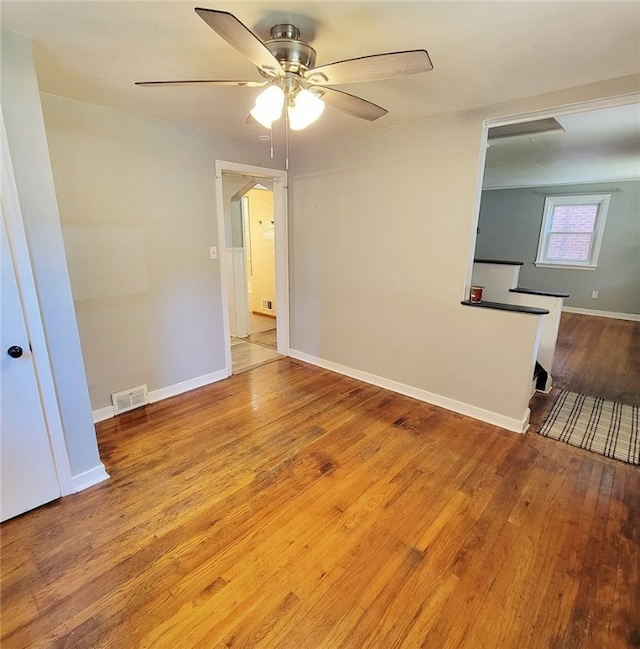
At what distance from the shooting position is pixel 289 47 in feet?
4.98

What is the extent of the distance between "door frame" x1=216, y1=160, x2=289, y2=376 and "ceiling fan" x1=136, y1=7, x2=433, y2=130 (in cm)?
170

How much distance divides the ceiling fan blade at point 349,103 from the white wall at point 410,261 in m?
1.12

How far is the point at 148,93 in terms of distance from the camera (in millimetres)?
2189

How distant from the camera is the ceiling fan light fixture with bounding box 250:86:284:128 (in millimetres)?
1500

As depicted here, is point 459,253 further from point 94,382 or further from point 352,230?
point 94,382

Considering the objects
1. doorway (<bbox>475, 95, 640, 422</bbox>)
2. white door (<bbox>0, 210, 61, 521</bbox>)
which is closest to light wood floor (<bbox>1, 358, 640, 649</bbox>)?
white door (<bbox>0, 210, 61, 521</bbox>)

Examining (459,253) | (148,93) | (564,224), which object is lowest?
(459,253)

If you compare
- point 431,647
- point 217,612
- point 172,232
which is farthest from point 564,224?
point 217,612

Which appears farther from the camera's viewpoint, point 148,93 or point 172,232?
point 172,232

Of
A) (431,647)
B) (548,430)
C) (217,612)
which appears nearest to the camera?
(431,647)

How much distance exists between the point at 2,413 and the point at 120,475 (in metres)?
0.74

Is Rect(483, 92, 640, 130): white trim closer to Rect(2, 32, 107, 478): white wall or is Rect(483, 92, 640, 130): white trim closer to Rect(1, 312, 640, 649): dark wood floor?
Rect(1, 312, 640, 649): dark wood floor

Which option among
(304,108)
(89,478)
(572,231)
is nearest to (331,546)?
(89,478)

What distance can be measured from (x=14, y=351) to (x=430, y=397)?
9.58 feet
